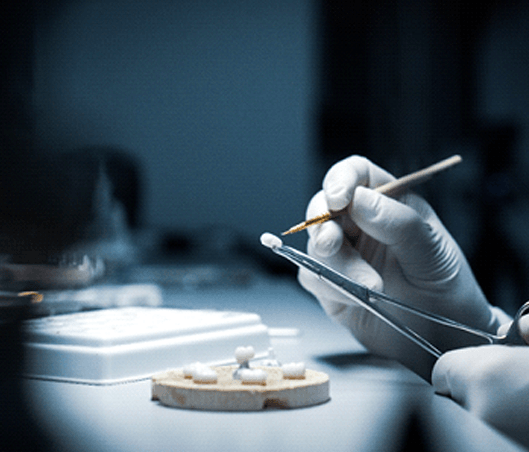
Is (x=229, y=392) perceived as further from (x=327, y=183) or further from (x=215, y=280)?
(x=215, y=280)

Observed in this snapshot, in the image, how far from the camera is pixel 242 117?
2314 mm

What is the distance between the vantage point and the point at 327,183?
780mm

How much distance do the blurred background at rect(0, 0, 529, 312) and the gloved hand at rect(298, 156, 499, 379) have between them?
1.14ft

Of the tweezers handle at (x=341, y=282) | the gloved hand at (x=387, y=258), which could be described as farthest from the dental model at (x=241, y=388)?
the gloved hand at (x=387, y=258)

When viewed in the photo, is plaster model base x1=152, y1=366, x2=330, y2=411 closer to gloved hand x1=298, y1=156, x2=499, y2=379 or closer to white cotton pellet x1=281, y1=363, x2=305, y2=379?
white cotton pellet x1=281, y1=363, x2=305, y2=379

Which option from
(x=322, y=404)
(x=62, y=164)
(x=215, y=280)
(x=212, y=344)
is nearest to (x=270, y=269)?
(x=215, y=280)

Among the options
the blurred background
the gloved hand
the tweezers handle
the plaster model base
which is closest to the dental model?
the plaster model base

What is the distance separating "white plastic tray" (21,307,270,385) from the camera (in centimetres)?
61

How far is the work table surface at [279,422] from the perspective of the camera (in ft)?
1.34

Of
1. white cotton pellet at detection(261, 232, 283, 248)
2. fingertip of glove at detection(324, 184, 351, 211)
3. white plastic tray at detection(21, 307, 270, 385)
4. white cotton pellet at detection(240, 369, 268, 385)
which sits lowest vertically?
white plastic tray at detection(21, 307, 270, 385)

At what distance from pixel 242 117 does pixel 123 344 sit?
1764mm

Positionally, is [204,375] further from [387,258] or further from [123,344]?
[387,258]

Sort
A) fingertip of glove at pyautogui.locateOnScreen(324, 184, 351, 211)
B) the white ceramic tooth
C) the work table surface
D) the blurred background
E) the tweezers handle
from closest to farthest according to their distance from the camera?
the work table surface, the white ceramic tooth, the tweezers handle, fingertip of glove at pyautogui.locateOnScreen(324, 184, 351, 211), the blurred background

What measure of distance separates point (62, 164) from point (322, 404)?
2.49 feet
